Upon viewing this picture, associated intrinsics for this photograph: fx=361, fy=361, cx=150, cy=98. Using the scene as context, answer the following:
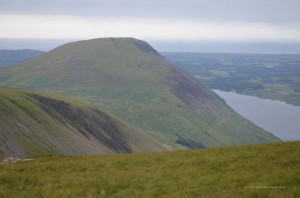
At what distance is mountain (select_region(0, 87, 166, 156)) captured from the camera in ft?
242

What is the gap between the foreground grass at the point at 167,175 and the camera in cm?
1745

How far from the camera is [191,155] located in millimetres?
27766

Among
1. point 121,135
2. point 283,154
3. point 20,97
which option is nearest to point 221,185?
point 283,154

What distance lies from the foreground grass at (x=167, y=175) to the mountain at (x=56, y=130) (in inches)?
1533

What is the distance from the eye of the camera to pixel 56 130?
299ft

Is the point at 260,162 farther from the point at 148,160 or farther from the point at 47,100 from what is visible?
the point at 47,100

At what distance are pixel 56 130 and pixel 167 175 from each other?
74.1 metres

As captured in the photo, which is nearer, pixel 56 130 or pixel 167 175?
pixel 167 175

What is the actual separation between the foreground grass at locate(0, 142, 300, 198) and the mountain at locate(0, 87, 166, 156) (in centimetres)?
3893

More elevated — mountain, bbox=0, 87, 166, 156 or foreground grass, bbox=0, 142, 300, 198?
foreground grass, bbox=0, 142, 300, 198

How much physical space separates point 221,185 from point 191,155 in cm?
956

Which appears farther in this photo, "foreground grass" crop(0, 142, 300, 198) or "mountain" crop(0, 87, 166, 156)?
"mountain" crop(0, 87, 166, 156)

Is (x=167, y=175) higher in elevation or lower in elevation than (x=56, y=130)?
higher

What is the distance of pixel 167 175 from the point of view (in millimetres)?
21297
